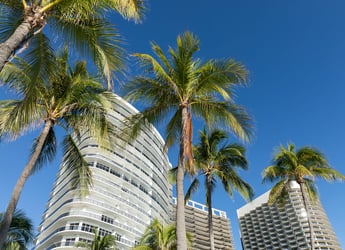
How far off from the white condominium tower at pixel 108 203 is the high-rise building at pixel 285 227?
68.6 metres

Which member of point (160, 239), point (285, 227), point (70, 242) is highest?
point (285, 227)

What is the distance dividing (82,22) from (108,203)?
63592 mm

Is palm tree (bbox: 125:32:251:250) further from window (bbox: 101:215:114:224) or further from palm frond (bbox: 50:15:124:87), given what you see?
window (bbox: 101:215:114:224)

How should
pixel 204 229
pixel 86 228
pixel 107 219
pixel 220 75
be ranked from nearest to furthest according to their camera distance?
pixel 220 75 → pixel 86 228 → pixel 107 219 → pixel 204 229

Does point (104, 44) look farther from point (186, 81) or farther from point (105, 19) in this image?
point (186, 81)

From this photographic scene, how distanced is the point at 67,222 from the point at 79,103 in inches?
2223

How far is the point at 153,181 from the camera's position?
87250mm

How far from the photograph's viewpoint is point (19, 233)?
1825cm

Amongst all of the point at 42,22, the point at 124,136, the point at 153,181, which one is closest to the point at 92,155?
the point at 153,181

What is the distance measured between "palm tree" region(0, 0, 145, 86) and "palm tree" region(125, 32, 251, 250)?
2808 millimetres

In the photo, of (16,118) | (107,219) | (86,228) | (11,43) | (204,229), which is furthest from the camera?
(204,229)

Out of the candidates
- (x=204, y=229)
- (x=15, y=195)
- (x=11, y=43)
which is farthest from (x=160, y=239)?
(x=204, y=229)

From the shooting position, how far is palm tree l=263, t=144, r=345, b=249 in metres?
18.7

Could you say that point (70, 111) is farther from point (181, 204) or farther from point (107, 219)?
point (107, 219)
